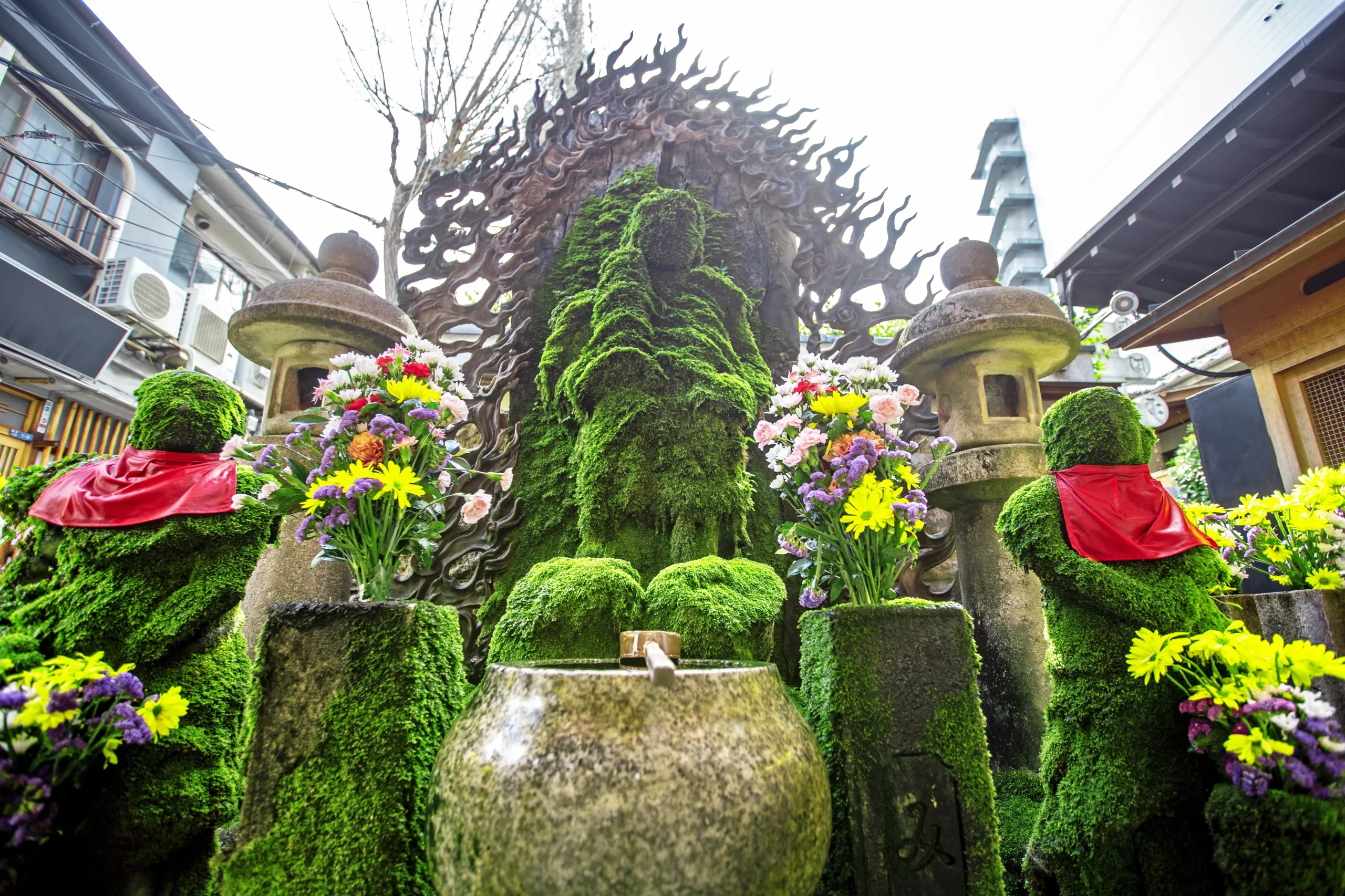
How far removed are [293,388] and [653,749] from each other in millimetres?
4899

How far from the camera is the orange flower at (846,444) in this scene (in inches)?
113

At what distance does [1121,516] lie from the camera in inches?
114

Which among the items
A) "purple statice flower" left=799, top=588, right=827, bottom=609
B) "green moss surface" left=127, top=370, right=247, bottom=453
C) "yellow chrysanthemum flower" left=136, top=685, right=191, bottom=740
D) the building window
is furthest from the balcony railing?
the building window

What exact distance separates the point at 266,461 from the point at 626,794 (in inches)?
88.4

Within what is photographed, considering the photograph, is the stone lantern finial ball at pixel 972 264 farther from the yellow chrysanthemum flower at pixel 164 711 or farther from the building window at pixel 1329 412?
the yellow chrysanthemum flower at pixel 164 711

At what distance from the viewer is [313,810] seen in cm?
208

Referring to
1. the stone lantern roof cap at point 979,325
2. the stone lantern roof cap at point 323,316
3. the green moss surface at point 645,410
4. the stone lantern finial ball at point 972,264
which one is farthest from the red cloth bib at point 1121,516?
the stone lantern roof cap at point 323,316

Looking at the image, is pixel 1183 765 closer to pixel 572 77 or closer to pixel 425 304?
pixel 425 304

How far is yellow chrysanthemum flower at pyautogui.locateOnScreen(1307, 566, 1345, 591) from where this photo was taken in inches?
145

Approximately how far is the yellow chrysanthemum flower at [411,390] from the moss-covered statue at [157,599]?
802 millimetres

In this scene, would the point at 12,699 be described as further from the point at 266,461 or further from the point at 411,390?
the point at 411,390

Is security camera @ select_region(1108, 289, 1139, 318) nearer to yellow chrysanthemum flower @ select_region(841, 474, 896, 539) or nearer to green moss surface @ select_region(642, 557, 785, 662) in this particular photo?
green moss surface @ select_region(642, 557, 785, 662)

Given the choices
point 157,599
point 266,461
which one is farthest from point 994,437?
point 157,599

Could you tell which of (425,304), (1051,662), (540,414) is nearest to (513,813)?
(1051,662)
